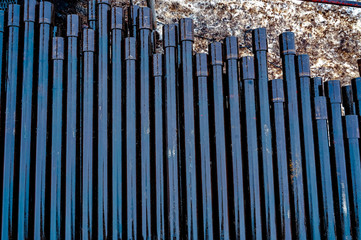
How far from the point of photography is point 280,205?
2.51 meters

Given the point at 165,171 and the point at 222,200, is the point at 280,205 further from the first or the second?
the point at 165,171

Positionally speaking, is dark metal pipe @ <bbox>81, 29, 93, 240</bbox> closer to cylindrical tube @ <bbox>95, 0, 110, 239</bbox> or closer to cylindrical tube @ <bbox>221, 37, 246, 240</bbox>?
cylindrical tube @ <bbox>95, 0, 110, 239</bbox>

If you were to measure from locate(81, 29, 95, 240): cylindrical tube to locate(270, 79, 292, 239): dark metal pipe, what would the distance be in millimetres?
1432

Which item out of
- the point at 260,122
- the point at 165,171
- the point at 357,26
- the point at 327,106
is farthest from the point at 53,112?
the point at 357,26

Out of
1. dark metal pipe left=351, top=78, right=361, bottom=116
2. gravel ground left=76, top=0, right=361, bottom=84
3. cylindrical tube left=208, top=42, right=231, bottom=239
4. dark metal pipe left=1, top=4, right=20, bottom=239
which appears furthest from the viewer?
gravel ground left=76, top=0, right=361, bottom=84

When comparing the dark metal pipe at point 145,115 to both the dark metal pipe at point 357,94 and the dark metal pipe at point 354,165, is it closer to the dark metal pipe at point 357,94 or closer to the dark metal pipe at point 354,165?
the dark metal pipe at point 354,165

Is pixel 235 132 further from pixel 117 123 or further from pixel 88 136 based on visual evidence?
pixel 88 136

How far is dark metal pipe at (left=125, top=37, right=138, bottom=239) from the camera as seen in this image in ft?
7.87

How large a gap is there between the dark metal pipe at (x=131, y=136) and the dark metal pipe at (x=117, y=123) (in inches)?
2.1

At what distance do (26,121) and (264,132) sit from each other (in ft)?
6.08

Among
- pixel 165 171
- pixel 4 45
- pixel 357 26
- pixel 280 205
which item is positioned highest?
pixel 357 26

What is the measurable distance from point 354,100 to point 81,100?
2.30 meters

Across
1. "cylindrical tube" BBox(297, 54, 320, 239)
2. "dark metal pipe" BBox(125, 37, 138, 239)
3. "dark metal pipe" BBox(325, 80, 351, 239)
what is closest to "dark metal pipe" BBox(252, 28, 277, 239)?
"cylindrical tube" BBox(297, 54, 320, 239)

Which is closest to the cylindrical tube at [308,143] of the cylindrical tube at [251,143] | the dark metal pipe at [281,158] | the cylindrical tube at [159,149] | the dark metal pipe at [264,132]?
the dark metal pipe at [281,158]
